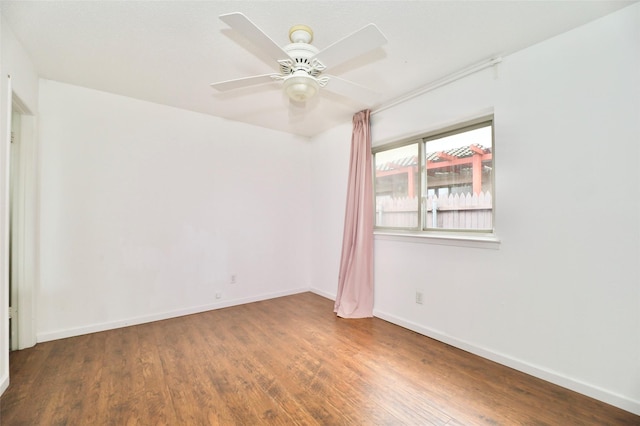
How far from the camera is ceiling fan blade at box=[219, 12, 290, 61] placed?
1293mm

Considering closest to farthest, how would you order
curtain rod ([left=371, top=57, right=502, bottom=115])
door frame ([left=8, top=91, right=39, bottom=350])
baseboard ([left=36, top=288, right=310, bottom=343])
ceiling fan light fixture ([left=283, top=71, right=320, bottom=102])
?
ceiling fan light fixture ([left=283, top=71, right=320, bottom=102]), curtain rod ([left=371, top=57, right=502, bottom=115]), door frame ([left=8, top=91, right=39, bottom=350]), baseboard ([left=36, top=288, right=310, bottom=343])

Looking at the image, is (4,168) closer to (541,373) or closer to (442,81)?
(442,81)

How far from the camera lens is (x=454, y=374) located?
2.05 meters

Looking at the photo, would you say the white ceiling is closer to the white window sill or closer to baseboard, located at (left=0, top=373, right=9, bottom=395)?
the white window sill

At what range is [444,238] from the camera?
2600 millimetres

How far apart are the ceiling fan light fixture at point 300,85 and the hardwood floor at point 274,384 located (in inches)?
80.7

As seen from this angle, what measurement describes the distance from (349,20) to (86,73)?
2.51 meters

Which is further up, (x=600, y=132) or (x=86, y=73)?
(x=86, y=73)

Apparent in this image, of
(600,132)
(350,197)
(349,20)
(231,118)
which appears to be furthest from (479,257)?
(231,118)

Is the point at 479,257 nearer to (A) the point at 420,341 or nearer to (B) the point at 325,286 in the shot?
(A) the point at 420,341

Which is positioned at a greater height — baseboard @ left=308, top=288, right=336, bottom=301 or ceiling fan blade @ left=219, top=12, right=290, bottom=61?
ceiling fan blade @ left=219, top=12, right=290, bottom=61

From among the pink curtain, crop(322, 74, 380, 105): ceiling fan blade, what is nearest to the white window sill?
the pink curtain

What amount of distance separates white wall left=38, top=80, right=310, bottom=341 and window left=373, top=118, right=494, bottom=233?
5.47ft

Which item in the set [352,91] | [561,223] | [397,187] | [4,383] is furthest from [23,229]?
[561,223]
